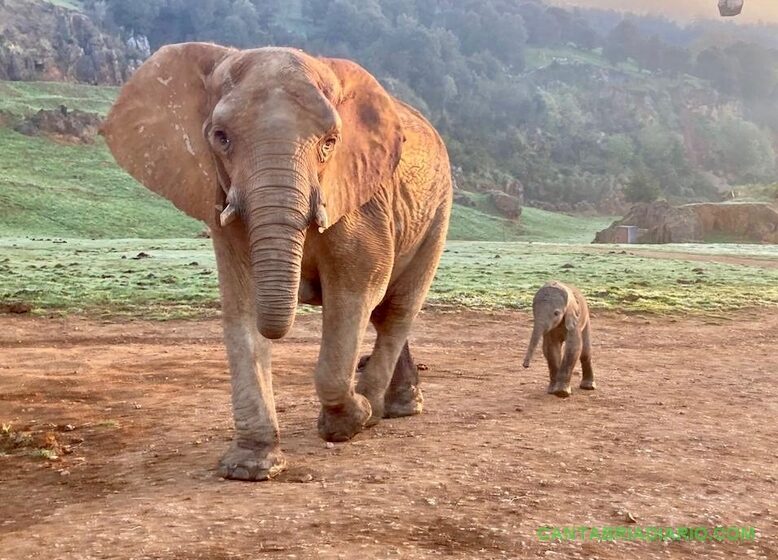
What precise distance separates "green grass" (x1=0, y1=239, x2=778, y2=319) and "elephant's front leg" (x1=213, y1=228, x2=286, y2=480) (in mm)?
8482

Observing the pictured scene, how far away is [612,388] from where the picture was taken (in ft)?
29.5

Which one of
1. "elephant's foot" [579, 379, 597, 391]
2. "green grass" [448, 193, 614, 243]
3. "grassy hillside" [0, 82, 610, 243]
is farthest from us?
"green grass" [448, 193, 614, 243]

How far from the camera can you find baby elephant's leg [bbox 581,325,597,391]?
8797 mm

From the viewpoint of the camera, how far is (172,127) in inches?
214

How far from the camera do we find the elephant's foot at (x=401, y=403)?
725cm

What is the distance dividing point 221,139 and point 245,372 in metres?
1.38

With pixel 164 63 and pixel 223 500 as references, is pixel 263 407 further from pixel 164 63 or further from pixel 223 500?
pixel 164 63

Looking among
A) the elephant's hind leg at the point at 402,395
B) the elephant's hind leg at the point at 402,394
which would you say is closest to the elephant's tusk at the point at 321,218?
the elephant's hind leg at the point at 402,394

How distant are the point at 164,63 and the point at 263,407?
2.06 meters

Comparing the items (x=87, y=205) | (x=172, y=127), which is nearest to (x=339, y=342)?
(x=172, y=127)

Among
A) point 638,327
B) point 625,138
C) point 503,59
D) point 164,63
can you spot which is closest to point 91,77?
point 625,138

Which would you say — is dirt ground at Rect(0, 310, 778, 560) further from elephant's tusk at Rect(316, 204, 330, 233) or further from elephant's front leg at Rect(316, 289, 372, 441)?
elephant's tusk at Rect(316, 204, 330, 233)

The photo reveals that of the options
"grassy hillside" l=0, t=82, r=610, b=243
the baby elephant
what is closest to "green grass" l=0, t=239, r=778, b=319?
the baby elephant

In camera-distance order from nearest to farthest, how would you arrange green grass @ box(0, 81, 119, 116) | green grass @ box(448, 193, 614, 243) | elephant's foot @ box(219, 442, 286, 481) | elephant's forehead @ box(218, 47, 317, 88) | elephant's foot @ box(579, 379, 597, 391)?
elephant's forehead @ box(218, 47, 317, 88), elephant's foot @ box(219, 442, 286, 481), elephant's foot @ box(579, 379, 597, 391), green grass @ box(448, 193, 614, 243), green grass @ box(0, 81, 119, 116)
